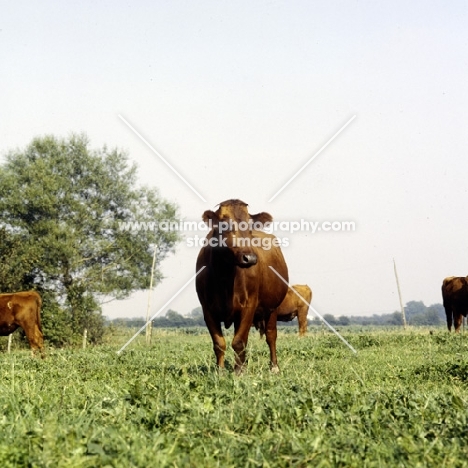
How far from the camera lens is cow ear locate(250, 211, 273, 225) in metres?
10.9

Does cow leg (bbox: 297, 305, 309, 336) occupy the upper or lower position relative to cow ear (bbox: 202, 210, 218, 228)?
lower

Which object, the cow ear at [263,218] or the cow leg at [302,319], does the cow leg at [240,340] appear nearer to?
the cow ear at [263,218]

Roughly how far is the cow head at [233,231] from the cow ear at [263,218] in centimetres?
34

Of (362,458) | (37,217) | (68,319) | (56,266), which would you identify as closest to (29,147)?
(37,217)

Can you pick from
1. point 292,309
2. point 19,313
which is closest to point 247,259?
point 19,313

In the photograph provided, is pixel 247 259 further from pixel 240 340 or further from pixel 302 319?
pixel 302 319

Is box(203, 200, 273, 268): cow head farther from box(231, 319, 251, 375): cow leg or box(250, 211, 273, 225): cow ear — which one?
box(231, 319, 251, 375): cow leg

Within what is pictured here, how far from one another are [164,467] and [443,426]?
7.35 ft

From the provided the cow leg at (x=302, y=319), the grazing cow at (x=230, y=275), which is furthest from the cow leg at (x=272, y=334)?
the cow leg at (x=302, y=319)

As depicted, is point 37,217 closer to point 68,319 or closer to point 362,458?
point 68,319

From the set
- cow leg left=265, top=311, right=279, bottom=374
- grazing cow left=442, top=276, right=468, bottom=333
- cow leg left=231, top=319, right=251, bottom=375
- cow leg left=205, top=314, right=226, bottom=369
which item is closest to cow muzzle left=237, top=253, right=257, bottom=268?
cow leg left=231, top=319, right=251, bottom=375

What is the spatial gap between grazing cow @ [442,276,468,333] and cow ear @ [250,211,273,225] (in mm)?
21889

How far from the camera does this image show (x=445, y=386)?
8023mm

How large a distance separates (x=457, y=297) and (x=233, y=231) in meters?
23.8
